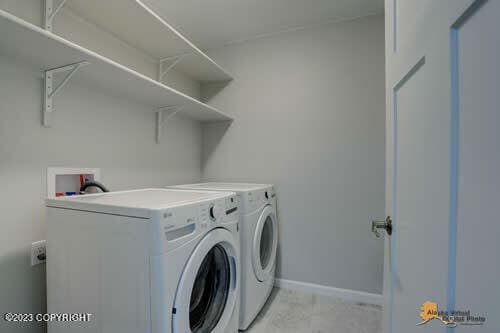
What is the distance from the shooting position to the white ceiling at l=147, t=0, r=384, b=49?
5.91 ft

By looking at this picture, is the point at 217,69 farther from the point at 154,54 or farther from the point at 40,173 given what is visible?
the point at 40,173

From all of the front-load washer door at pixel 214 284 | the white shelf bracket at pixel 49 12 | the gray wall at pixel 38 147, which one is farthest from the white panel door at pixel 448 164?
the gray wall at pixel 38 147

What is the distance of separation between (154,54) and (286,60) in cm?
119

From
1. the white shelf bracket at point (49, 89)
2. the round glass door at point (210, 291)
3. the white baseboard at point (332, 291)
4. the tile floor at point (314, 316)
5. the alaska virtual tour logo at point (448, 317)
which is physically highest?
the white shelf bracket at point (49, 89)

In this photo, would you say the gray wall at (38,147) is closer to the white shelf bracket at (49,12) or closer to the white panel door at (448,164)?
the white shelf bracket at (49,12)

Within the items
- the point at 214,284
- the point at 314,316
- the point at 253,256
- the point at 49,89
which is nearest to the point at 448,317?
the point at 214,284

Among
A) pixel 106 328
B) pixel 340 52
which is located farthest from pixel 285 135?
pixel 106 328

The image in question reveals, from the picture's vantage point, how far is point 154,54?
1.90 metres

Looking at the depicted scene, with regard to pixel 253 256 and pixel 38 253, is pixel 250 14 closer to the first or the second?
pixel 253 256

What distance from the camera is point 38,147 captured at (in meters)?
1.19

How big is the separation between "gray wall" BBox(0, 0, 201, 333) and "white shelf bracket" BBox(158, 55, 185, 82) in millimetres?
166

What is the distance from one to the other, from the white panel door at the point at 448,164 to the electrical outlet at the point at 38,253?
5.35ft

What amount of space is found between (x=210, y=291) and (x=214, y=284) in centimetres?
4

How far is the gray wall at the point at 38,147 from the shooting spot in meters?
1.08
